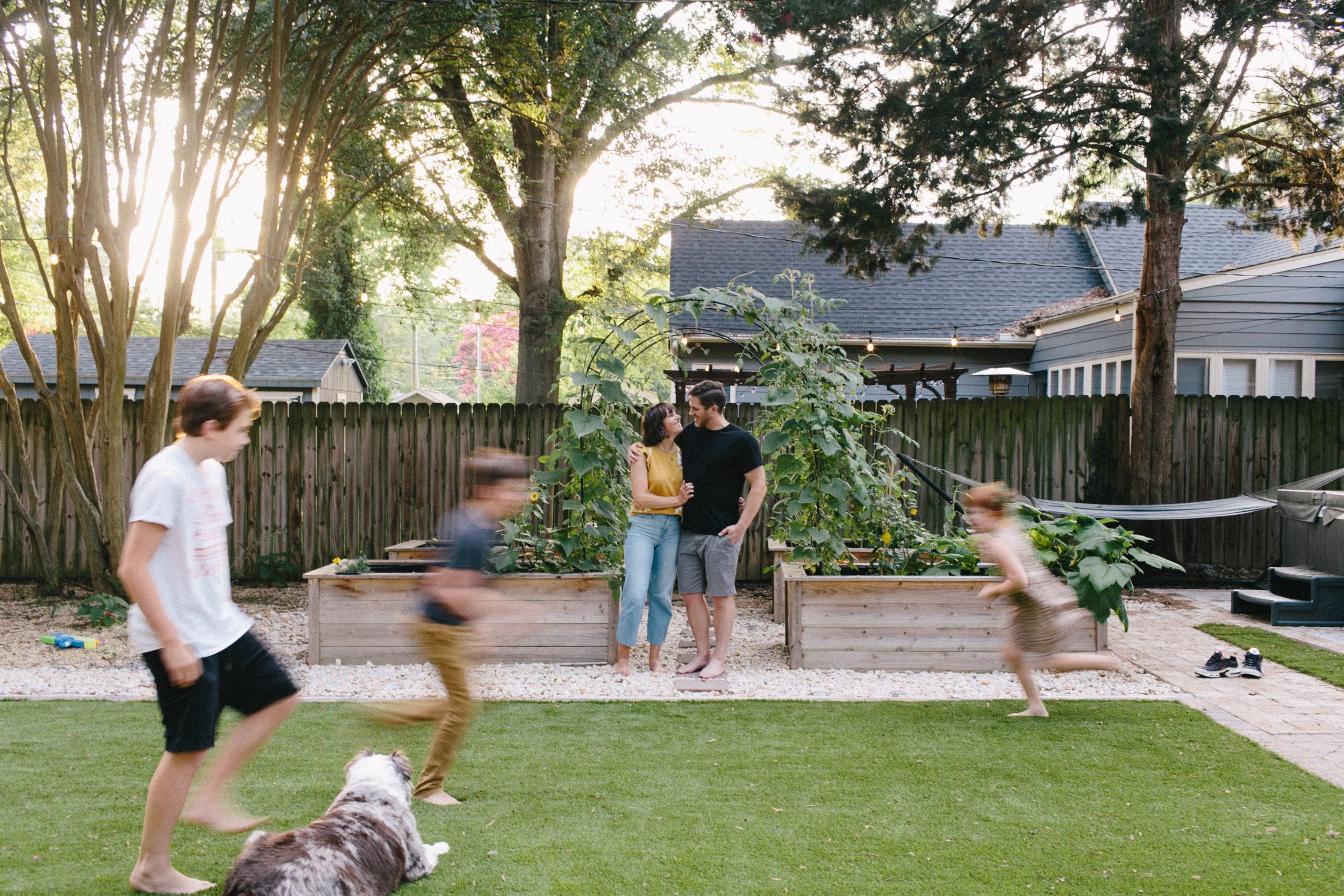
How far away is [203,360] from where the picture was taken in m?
17.5

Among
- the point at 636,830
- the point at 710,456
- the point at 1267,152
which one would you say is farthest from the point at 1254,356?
the point at 636,830

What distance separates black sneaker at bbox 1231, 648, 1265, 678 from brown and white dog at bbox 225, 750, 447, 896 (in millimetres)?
4549

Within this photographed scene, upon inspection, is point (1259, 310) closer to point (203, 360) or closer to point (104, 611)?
point (104, 611)

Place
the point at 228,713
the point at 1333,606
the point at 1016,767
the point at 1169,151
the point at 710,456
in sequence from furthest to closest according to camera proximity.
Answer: the point at 1169,151 → the point at 1333,606 → the point at 710,456 → the point at 228,713 → the point at 1016,767

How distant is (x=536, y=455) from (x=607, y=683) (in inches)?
156

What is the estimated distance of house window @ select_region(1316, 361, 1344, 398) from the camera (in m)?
11.4

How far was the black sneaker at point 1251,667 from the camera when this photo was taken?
17.5 feet

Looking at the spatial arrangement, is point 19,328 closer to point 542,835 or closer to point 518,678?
point 518,678

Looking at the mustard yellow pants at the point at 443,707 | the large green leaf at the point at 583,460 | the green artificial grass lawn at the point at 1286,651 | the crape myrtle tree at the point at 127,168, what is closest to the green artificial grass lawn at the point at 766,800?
the mustard yellow pants at the point at 443,707

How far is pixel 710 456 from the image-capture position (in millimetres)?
5164

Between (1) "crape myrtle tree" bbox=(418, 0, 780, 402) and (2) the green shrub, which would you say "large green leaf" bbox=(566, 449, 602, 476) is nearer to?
(1) "crape myrtle tree" bbox=(418, 0, 780, 402)

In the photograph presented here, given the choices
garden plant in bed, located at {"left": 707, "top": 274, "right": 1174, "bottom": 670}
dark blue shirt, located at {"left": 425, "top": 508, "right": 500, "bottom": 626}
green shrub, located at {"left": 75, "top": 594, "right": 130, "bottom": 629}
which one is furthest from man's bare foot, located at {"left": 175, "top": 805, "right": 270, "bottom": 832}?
green shrub, located at {"left": 75, "top": 594, "right": 130, "bottom": 629}

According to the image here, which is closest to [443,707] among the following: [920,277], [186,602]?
[186,602]

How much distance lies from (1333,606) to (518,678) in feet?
19.2
